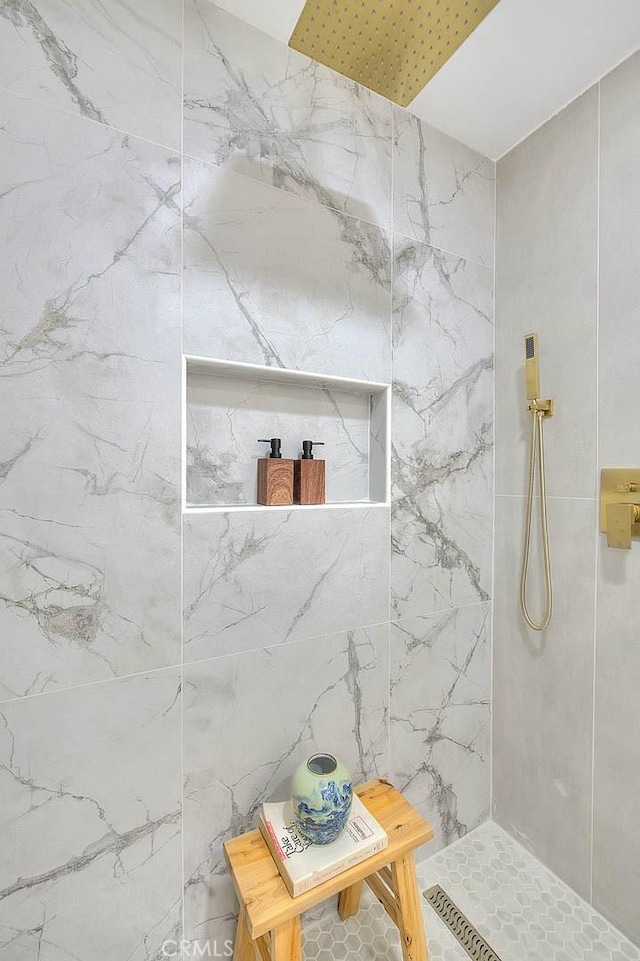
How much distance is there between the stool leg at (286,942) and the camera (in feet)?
2.80

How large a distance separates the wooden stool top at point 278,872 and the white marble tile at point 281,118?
1.61m

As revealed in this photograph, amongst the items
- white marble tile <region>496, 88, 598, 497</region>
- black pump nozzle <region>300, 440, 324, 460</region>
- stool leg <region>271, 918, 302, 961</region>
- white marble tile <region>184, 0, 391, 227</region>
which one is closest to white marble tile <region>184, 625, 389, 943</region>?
stool leg <region>271, 918, 302, 961</region>

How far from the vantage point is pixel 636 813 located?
113cm

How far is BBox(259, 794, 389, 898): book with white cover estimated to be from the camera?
904mm

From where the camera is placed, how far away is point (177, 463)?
0.98 metres

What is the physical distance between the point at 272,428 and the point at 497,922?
149cm

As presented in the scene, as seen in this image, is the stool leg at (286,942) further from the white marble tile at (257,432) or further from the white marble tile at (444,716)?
the white marble tile at (257,432)

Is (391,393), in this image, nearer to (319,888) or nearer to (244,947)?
(319,888)

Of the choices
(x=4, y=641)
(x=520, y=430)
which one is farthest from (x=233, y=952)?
(x=520, y=430)

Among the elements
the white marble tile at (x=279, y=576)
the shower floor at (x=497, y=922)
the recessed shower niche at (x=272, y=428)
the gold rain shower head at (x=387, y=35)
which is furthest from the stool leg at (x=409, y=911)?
the gold rain shower head at (x=387, y=35)

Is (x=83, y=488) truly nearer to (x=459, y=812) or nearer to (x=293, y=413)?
(x=293, y=413)

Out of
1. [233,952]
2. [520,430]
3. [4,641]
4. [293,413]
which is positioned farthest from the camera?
[520,430]

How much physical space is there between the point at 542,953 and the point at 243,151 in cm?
216
